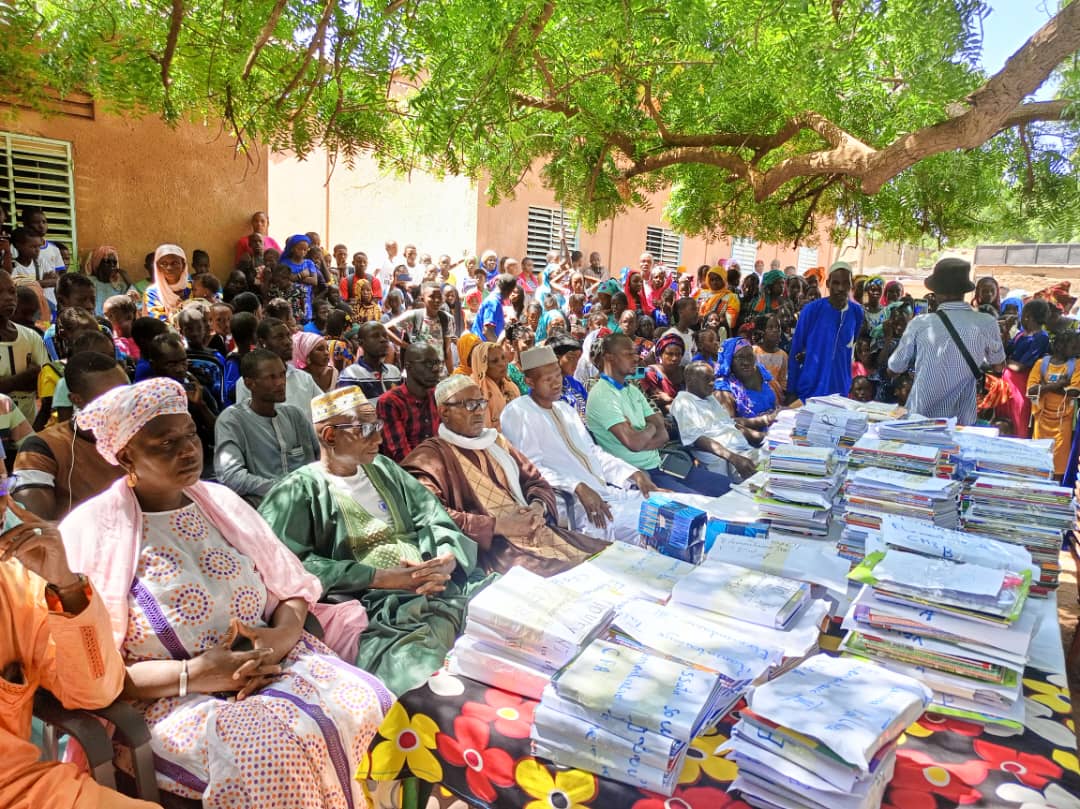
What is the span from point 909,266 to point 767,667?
4184cm

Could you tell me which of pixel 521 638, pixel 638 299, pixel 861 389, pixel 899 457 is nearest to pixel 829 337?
pixel 861 389

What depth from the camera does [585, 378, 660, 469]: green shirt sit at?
5.08 m

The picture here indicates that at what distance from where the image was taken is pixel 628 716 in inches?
61.1

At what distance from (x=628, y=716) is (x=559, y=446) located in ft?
9.91

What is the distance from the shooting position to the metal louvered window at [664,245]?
60.1 ft

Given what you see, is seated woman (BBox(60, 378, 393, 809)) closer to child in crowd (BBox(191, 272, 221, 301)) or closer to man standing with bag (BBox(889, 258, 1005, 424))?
man standing with bag (BBox(889, 258, 1005, 424))

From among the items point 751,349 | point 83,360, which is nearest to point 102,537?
point 83,360

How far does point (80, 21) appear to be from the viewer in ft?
9.32

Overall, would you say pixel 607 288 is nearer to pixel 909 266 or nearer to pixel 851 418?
pixel 851 418

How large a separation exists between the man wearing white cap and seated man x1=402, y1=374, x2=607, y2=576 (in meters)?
4.20

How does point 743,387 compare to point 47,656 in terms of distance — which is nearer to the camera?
point 47,656

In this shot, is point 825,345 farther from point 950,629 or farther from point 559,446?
point 950,629

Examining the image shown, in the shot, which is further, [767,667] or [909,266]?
[909,266]

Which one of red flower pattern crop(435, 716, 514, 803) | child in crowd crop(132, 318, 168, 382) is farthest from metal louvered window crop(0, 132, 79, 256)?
red flower pattern crop(435, 716, 514, 803)
